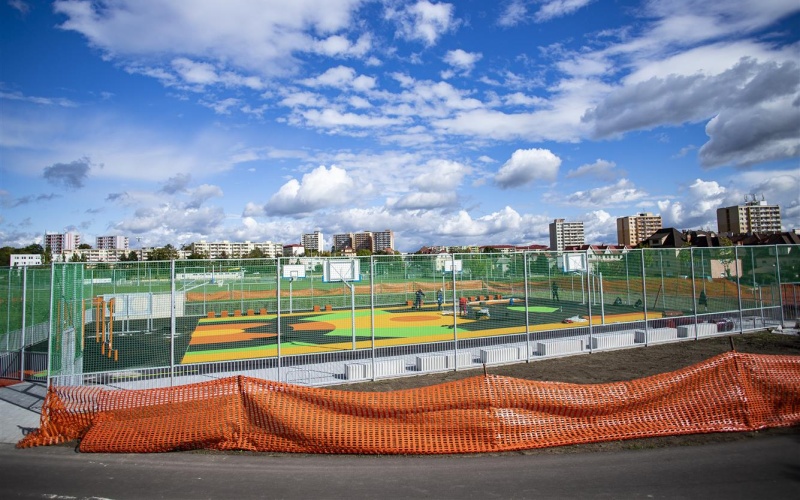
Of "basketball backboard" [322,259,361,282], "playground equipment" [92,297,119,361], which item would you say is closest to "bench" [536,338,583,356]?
"basketball backboard" [322,259,361,282]

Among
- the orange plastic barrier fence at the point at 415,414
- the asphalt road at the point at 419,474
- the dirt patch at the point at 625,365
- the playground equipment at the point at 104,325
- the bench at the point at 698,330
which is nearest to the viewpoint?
the asphalt road at the point at 419,474

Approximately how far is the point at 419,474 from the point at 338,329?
17.2m

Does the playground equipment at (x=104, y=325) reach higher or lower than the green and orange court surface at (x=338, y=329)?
higher

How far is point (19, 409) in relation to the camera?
433 inches

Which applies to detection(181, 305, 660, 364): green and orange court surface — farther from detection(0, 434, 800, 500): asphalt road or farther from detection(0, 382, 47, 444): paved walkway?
detection(0, 434, 800, 500): asphalt road

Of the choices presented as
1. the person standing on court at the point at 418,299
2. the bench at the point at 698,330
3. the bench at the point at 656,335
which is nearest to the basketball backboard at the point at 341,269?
the bench at the point at 656,335

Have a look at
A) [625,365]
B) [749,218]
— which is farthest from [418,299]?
[749,218]

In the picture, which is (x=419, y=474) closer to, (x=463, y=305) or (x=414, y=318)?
(x=463, y=305)

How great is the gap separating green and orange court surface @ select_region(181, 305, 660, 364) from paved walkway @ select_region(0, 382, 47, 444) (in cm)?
485

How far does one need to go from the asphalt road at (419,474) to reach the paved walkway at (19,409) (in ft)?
4.09

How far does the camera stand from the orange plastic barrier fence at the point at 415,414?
8328mm

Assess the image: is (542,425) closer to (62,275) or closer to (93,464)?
(93,464)

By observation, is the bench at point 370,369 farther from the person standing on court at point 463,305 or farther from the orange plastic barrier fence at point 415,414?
the person standing on court at point 463,305

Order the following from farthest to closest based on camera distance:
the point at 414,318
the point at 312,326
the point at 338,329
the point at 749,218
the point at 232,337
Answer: the point at 749,218 < the point at 414,318 < the point at 312,326 < the point at 338,329 < the point at 232,337
